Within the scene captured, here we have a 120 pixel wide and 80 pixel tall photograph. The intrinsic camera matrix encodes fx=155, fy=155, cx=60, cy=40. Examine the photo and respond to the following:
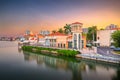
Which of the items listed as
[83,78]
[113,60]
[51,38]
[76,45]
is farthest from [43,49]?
[83,78]

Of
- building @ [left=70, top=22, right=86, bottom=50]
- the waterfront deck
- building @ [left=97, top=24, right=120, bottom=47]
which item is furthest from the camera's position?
building @ [left=97, top=24, right=120, bottom=47]

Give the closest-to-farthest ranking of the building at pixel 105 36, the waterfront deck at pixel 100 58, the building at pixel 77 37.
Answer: the waterfront deck at pixel 100 58, the building at pixel 77 37, the building at pixel 105 36

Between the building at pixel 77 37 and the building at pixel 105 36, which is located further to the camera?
the building at pixel 105 36

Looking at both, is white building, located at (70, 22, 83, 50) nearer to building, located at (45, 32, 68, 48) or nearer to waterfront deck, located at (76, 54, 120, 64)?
building, located at (45, 32, 68, 48)

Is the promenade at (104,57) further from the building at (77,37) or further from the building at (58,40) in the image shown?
the building at (58,40)

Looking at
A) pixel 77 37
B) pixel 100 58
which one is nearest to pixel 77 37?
pixel 77 37

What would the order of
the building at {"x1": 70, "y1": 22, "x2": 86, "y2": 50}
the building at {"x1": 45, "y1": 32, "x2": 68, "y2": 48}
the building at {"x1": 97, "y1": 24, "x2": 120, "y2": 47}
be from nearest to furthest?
the building at {"x1": 70, "y1": 22, "x2": 86, "y2": 50}, the building at {"x1": 97, "y1": 24, "x2": 120, "y2": 47}, the building at {"x1": 45, "y1": 32, "x2": 68, "y2": 48}

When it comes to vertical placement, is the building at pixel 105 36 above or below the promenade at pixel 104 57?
above

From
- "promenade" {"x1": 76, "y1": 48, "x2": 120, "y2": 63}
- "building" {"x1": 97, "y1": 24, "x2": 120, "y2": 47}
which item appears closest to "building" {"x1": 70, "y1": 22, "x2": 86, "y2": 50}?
"promenade" {"x1": 76, "y1": 48, "x2": 120, "y2": 63}

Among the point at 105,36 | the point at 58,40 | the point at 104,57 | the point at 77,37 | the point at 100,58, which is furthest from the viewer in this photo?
the point at 58,40

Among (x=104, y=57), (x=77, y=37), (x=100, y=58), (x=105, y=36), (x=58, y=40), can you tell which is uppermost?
(x=105, y=36)

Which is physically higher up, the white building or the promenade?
the white building

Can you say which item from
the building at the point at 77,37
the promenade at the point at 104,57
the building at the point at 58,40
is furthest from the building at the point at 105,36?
the promenade at the point at 104,57

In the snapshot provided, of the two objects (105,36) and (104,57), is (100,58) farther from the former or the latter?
(105,36)
